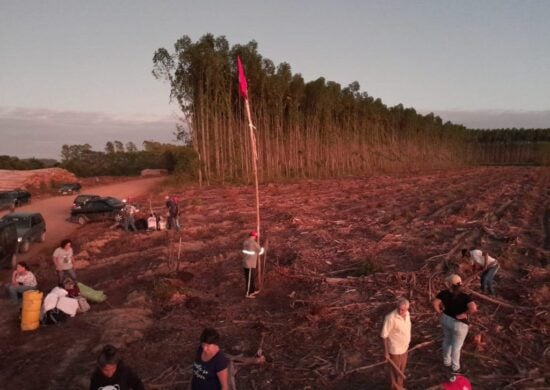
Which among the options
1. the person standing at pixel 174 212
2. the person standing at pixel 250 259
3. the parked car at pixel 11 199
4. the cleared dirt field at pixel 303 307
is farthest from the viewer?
the parked car at pixel 11 199

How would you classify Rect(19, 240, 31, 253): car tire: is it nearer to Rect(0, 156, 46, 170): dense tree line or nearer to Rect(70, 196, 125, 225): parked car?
Rect(70, 196, 125, 225): parked car

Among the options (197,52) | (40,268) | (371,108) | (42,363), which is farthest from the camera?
(371,108)

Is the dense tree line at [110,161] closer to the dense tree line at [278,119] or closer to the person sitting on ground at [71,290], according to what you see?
the dense tree line at [278,119]

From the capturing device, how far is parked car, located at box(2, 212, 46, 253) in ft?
59.7

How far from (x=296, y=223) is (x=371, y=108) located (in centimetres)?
5496

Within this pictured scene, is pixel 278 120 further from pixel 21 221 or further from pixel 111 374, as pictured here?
pixel 111 374

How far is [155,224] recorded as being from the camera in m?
20.2

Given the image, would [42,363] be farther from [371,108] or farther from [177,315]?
[371,108]

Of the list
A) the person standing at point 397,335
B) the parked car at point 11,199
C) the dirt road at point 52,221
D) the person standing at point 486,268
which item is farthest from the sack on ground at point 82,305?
the parked car at point 11,199

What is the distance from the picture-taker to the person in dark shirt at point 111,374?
4.70m

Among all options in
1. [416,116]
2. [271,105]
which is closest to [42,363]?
[271,105]

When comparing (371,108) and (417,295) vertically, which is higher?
(371,108)

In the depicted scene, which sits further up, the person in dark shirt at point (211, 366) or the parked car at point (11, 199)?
the person in dark shirt at point (211, 366)

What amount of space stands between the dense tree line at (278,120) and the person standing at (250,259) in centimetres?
3160
